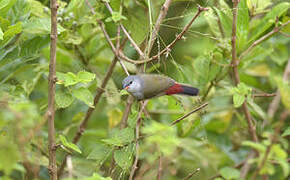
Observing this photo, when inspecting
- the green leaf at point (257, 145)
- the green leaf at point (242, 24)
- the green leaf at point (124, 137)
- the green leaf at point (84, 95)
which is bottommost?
the green leaf at point (124, 137)

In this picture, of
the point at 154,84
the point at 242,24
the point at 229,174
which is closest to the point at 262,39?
the point at 242,24

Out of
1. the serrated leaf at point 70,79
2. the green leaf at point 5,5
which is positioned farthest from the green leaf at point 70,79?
the green leaf at point 5,5

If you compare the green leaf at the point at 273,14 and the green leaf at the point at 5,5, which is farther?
the green leaf at the point at 273,14

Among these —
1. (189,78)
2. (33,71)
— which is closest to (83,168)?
(33,71)

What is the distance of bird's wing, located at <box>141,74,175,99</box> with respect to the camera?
2.45 meters

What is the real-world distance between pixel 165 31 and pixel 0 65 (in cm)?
101

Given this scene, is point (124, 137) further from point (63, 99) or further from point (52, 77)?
point (52, 77)

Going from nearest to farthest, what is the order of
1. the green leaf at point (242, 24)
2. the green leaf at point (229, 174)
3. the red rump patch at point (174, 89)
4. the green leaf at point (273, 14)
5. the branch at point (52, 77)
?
the branch at point (52, 77) < the green leaf at point (229, 174) < the red rump patch at point (174, 89) < the green leaf at point (242, 24) < the green leaf at point (273, 14)

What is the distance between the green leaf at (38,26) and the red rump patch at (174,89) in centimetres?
67

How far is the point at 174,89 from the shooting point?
8.48 feet

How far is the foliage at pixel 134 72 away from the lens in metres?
2.38

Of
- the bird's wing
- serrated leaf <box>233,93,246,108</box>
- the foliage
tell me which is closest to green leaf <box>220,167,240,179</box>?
the foliage

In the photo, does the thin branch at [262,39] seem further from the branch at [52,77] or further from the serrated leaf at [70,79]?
the branch at [52,77]

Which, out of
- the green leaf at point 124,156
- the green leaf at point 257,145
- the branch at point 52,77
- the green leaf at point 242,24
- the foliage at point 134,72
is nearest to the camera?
the green leaf at point 257,145
